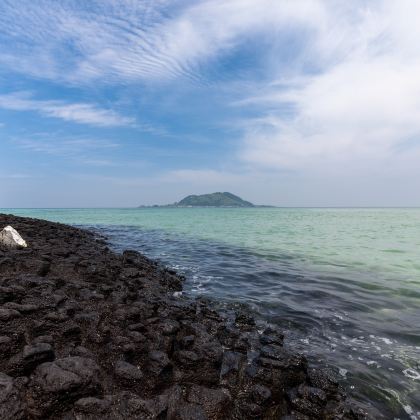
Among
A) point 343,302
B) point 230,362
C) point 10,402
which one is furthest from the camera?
point 343,302

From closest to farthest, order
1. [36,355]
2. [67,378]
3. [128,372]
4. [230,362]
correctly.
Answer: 1. [67,378]
2. [36,355]
3. [128,372]
4. [230,362]

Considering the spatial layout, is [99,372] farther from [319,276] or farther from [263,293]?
[319,276]

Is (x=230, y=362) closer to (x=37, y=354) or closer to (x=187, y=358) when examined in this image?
(x=187, y=358)

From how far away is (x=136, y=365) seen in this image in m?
5.98

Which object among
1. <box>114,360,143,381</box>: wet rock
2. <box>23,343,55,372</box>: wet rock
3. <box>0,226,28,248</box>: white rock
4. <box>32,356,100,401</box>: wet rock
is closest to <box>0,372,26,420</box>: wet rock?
<box>32,356,100,401</box>: wet rock

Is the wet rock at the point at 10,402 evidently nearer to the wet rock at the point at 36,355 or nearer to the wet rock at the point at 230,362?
the wet rock at the point at 36,355

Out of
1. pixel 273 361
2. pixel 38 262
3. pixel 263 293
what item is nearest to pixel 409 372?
pixel 273 361

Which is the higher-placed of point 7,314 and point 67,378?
point 7,314

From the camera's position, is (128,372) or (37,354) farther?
(128,372)

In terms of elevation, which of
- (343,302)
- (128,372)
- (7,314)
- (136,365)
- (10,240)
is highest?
(10,240)

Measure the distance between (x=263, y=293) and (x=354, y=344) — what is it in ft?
16.4

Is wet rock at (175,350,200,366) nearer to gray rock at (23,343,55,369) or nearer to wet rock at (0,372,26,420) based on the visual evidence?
gray rock at (23,343,55,369)

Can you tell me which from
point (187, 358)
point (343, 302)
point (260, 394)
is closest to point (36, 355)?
point (187, 358)

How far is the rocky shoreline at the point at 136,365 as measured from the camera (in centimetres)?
452
